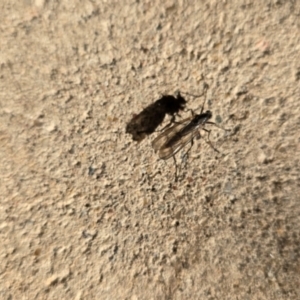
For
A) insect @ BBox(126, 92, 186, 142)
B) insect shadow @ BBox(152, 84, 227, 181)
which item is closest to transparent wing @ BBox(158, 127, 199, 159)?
insect shadow @ BBox(152, 84, 227, 181)

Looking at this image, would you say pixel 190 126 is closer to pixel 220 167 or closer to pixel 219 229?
pixel 220 167

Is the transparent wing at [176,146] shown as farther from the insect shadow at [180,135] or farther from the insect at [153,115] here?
the insect at [153,115]

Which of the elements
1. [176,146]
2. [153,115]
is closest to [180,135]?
[176,146]

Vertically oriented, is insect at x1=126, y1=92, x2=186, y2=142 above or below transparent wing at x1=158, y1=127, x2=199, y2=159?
above

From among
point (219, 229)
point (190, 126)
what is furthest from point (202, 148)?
point (219, 229)

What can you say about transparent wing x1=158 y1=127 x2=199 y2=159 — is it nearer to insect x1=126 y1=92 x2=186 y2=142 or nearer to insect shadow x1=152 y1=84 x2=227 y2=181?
insect shadow x1=152 y1=84 x2=227 y2=181

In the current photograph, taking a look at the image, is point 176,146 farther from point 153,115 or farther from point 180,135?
point 153,115
